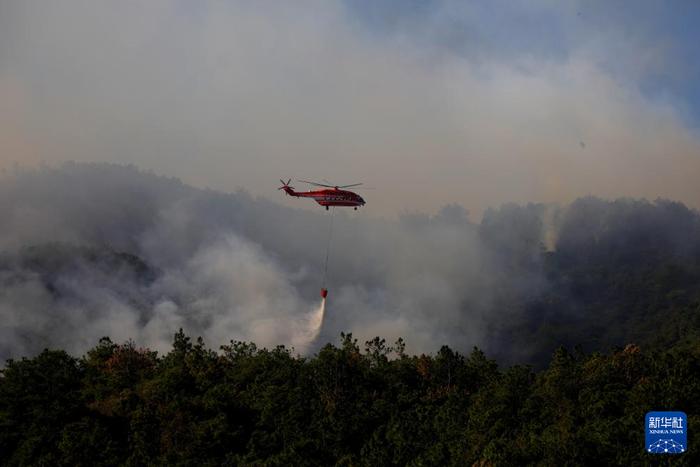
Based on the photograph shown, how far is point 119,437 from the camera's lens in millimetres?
90500

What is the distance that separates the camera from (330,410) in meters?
97.3

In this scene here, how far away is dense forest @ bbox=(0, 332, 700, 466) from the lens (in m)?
75.2

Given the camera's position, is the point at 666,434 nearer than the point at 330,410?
Yes

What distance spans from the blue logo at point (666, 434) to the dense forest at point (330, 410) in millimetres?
968

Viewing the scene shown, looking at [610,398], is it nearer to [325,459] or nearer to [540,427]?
[540,427]

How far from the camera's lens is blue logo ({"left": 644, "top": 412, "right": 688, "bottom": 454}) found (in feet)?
216

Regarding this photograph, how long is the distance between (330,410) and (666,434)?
1771 inches

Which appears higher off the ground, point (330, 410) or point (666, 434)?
point (330, 410)

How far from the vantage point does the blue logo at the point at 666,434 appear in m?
65.8

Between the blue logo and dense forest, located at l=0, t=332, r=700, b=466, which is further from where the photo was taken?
dense forest, located at l=0, t=332, r=700, b=466

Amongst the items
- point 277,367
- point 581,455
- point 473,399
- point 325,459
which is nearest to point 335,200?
point 277,367

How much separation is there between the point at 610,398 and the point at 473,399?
2197 cm

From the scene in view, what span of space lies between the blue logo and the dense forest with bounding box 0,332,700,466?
968 millimetres

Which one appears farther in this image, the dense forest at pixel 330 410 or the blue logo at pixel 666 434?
the dense forest at pixel 330 410
